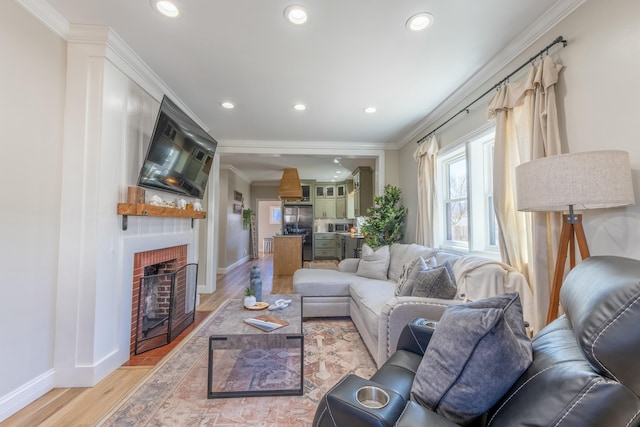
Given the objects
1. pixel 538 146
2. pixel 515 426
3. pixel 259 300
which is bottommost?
pixel 259 300

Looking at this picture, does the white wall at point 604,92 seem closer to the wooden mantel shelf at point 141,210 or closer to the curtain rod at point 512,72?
the curtain rod at point 512,72

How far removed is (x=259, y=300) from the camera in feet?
8.56

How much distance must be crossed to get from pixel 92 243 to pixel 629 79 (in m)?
3.43

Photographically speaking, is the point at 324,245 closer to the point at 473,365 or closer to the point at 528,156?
the point at 528,156

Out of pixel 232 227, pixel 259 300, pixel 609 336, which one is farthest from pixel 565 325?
pixel 232 227

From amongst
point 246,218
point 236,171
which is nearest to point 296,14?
point 236,171

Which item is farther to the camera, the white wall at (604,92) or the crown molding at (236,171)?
the crown molding at (236,171)

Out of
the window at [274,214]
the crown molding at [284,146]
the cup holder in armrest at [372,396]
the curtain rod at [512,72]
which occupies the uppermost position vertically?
the crown molding at [284,146]

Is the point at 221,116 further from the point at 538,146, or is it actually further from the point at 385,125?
the point at 538,146

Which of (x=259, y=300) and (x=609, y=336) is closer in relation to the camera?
(x=609, y=336)

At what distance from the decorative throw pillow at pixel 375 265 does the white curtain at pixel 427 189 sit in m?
0.55

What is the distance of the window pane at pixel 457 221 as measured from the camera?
3.22 m

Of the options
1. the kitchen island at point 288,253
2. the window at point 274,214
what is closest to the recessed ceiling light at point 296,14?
the kitchen island at point 288,253

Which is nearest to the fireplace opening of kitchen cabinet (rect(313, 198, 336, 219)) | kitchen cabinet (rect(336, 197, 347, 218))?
kitchen cabinet (rect(313, 198, 336, 219))
